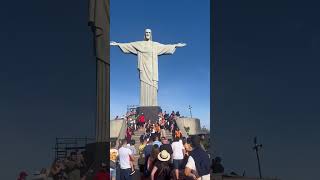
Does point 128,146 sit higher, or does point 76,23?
point 76,23

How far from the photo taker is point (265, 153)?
27.3ft

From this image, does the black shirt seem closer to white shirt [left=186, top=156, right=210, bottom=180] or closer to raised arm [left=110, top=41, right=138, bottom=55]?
white shirt [left=186, top=156, right=210, bottom=180]

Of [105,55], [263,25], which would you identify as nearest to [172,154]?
[105,55]

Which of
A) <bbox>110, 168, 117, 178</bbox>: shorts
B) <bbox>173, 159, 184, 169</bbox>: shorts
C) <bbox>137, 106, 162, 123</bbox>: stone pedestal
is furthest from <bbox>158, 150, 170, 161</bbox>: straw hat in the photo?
<bbox>110, 168, 117, 178</bbox>: shorts

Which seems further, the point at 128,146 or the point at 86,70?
the point at 86,70

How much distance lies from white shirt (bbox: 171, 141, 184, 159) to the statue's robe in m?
0.58

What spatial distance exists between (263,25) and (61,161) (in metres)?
3.80

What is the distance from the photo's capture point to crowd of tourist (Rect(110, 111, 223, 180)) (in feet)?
23.1

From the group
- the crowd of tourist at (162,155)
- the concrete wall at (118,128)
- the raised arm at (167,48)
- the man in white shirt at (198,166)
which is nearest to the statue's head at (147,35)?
the raised arm at (167,48)

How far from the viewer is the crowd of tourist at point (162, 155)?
705 cm

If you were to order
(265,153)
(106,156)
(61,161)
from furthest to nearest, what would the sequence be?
(265,153)
(61,161)
(106,156)

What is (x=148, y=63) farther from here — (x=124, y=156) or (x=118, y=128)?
(x=124, y=156)

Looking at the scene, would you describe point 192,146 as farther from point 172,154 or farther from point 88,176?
point 88,176

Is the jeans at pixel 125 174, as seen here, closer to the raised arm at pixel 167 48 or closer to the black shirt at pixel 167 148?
the black shirt at pixel 167 148
